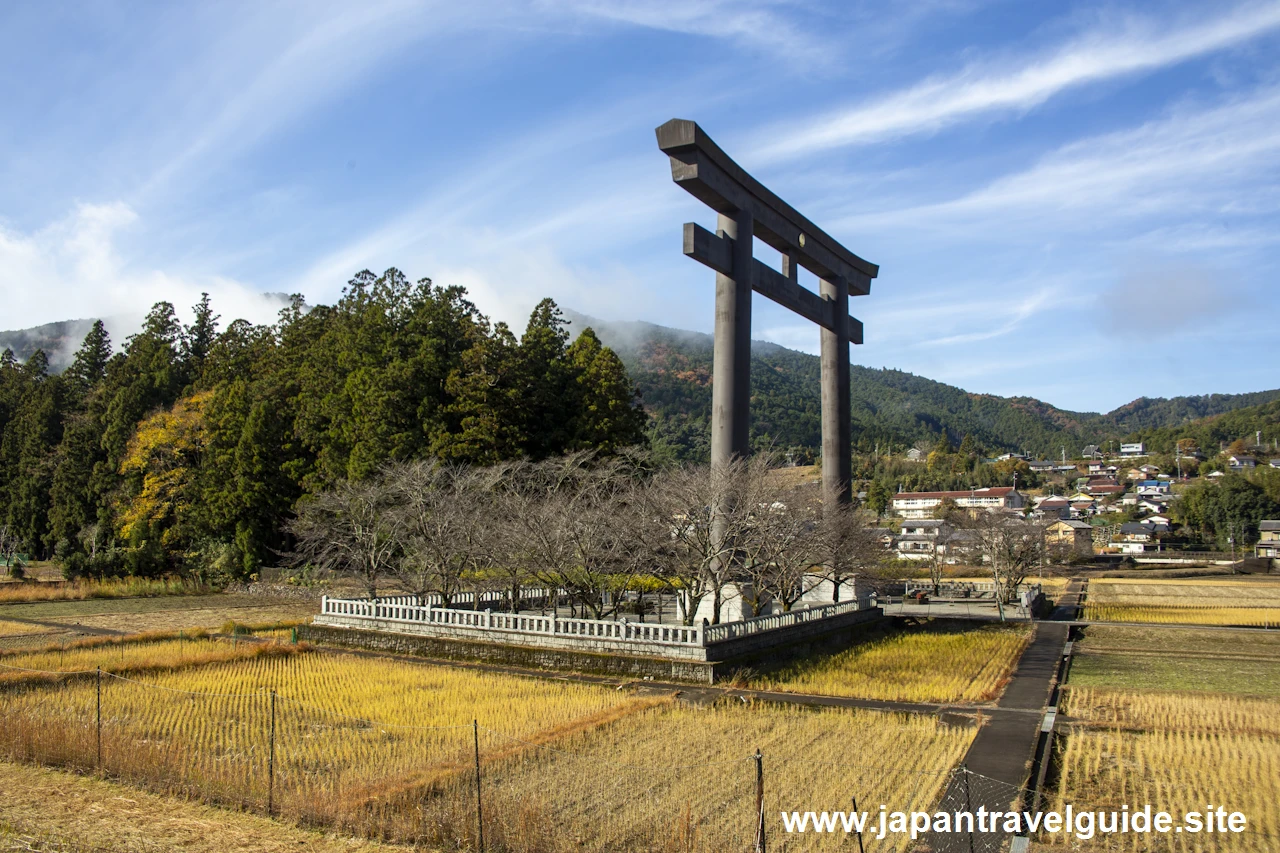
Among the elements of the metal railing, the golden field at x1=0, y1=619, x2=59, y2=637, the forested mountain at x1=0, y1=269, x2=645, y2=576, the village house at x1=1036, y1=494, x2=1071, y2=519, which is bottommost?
the golden field at x1=0, y1=619, x2=59, y2=637

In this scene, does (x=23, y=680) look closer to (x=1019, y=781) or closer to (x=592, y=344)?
(x=1019, y=781)

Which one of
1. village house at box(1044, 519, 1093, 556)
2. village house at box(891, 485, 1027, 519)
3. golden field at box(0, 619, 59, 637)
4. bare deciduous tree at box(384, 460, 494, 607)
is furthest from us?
village house at box(891, 485, 1027, 519)

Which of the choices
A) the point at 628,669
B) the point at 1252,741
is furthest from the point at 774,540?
the point at 1252,741

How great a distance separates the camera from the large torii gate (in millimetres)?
23219

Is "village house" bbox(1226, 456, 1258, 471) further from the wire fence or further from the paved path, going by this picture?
the wire fence

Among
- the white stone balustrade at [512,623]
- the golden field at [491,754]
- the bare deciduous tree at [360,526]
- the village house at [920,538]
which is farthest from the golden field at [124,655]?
the village house at [920,538]

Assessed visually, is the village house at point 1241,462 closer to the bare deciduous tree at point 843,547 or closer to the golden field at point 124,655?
the bare deciduous tree at point 843,547

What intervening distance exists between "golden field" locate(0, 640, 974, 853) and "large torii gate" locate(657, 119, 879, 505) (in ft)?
30.7

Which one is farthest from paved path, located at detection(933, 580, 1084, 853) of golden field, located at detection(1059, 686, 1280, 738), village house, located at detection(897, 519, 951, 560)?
village house, located at detection(897, 519, 951, 560)

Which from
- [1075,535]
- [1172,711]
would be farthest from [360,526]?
[1075,535]

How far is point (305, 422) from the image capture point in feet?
150

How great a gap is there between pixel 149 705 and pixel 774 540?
14.7m

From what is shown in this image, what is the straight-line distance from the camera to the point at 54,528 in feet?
192

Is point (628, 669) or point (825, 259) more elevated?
point (825, 259)
